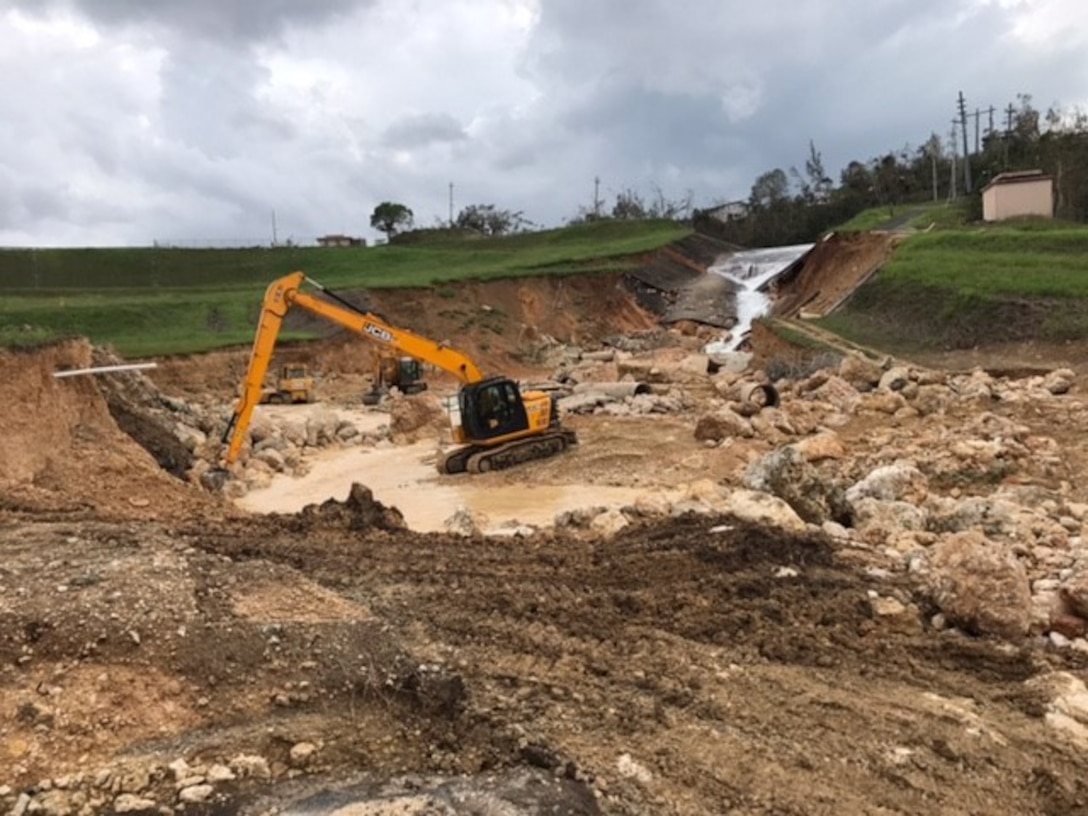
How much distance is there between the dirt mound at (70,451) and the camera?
1271 cm

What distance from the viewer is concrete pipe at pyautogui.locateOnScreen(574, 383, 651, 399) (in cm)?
2778

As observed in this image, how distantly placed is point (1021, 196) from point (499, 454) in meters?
34.9

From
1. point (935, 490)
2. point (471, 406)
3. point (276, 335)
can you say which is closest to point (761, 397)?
point (471, 406)

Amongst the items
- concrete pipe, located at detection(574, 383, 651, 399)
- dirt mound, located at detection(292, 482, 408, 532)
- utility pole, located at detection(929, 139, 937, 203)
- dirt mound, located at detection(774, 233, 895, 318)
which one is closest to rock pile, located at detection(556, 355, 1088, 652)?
dirt mound, located at detection(292, 482, 408, 532)

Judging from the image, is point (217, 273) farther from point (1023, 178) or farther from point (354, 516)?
point (354, 516)

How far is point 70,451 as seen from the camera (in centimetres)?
1511

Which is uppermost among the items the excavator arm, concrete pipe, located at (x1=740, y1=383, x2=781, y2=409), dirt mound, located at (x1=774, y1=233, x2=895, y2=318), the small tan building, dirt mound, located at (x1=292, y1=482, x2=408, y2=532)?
the small tan building

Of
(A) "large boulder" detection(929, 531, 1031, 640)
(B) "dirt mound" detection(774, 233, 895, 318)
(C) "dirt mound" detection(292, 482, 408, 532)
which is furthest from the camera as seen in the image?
(B) "dirt mound" detection(774, 233, 895, 318)

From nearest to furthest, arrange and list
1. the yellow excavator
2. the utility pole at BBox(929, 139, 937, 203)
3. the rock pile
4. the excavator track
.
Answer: the rock pile
the yellow excavator
the excavator track
the utility pole at BBox(929, 139, 937, 203)

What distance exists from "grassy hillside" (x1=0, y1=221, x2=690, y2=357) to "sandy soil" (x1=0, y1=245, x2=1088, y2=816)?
1135 inches

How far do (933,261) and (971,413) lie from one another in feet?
57.8

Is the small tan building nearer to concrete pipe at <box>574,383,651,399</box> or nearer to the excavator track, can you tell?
concrete pipe at <box>574,383,651,399</box>

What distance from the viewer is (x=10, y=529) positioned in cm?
900

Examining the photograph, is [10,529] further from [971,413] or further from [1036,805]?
[971,413]
